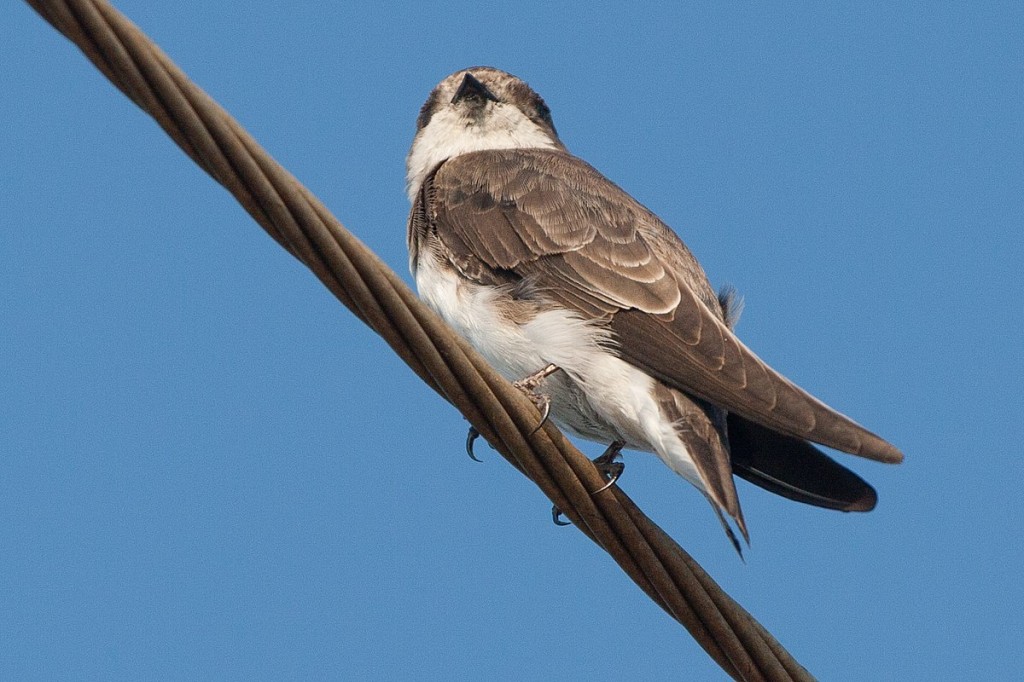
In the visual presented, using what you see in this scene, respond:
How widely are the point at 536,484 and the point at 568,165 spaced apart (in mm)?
2711

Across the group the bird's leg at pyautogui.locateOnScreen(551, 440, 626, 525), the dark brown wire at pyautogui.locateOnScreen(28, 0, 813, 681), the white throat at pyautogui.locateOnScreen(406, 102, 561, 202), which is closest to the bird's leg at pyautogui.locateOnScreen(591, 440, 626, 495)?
the bird's leg at pyautogui.locateOnScreen(551, 440, 626, 525)

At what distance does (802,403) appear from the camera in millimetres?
4867

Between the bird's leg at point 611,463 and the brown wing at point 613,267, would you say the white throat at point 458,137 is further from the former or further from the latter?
the bird's leg at point 611,463

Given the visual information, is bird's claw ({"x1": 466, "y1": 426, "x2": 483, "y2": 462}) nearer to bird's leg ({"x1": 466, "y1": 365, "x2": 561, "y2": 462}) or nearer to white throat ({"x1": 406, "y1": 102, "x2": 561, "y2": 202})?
bird's leg ({"x1": 466, "y1": 365, "x2": 561, "y2": 462})

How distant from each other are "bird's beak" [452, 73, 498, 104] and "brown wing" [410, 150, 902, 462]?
706mm

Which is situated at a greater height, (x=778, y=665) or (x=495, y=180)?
→ (x=495, y=180)

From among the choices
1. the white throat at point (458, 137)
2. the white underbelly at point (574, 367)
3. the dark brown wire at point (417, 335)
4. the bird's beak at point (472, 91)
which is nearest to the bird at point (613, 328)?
the white underbelly at point (574, 367)

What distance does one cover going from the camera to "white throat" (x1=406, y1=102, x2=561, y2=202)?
7711mm

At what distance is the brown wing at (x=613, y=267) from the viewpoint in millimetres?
4984

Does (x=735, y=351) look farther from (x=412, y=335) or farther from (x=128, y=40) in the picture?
(x=128, y=40)

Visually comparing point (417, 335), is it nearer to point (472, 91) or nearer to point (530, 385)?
point (530, 385)

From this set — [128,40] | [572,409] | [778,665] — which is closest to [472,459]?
[572,409]

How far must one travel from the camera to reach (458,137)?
773cm

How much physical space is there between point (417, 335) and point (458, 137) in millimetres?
3924
